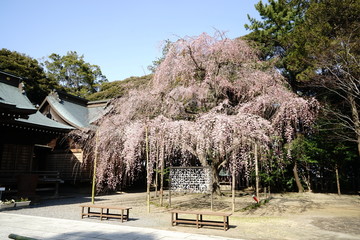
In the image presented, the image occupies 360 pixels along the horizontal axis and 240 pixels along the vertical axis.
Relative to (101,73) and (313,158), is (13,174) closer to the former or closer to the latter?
(313,158)

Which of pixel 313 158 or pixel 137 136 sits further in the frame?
pixel 313 158

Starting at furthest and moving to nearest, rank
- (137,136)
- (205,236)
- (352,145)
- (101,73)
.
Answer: (101,73), (352,145), (137,136), (205,236)

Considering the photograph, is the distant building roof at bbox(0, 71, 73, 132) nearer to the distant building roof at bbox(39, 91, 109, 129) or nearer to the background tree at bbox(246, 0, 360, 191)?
the distant building roof at bbox(39, 91, 109, 129)

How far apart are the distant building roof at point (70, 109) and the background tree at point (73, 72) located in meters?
15.3

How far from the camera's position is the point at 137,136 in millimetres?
10875

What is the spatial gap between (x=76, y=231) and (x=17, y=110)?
7.08 metres

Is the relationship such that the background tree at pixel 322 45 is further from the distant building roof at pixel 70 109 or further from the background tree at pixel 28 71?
the background tree at pixel 28 71

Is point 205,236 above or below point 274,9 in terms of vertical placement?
below

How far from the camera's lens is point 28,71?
28.5 meters

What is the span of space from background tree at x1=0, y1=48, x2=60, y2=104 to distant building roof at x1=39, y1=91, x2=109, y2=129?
8.22m

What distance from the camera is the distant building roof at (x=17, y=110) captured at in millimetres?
10738

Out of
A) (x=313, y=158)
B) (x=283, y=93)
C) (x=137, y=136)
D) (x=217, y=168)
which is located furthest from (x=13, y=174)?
(x=313, y=158)

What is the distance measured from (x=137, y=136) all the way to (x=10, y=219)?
5372 mm

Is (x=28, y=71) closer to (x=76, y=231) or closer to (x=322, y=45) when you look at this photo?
(x=76, y=231)
